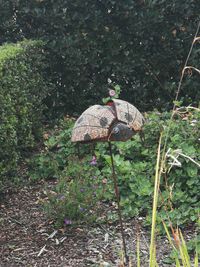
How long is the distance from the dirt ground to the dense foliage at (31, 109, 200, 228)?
176mm

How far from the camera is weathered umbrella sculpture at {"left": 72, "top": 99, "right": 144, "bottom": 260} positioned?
132 inches

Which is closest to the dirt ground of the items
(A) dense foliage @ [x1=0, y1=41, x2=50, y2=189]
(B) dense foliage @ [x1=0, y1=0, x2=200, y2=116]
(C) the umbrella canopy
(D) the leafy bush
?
(D) the leafy bush

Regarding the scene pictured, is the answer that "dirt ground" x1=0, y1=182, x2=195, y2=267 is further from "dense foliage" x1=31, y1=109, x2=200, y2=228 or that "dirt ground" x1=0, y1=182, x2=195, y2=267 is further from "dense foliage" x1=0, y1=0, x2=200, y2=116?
"dense foliage" x1=0, y1=0, x2=200, y2=116

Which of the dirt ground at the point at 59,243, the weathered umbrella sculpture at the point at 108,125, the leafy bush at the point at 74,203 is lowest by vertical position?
the dirt ground at the point at 59,243

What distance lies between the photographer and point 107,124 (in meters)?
3.38

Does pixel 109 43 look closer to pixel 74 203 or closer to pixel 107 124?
pixel 74 203

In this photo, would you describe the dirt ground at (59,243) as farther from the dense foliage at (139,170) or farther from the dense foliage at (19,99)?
the dense foliage at (19,99)

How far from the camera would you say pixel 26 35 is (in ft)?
23.2

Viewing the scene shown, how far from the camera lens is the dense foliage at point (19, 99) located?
4.61 metres

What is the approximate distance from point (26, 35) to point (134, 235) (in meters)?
3.99

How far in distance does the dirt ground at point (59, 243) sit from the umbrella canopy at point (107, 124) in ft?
2.46

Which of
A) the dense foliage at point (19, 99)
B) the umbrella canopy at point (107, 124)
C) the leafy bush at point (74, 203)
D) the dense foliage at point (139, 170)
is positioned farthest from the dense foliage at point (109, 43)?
the umbrella canopy at point (107, 124)

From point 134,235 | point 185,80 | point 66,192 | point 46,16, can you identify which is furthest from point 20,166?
point 185,80

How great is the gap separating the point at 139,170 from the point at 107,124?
1.24 metres
